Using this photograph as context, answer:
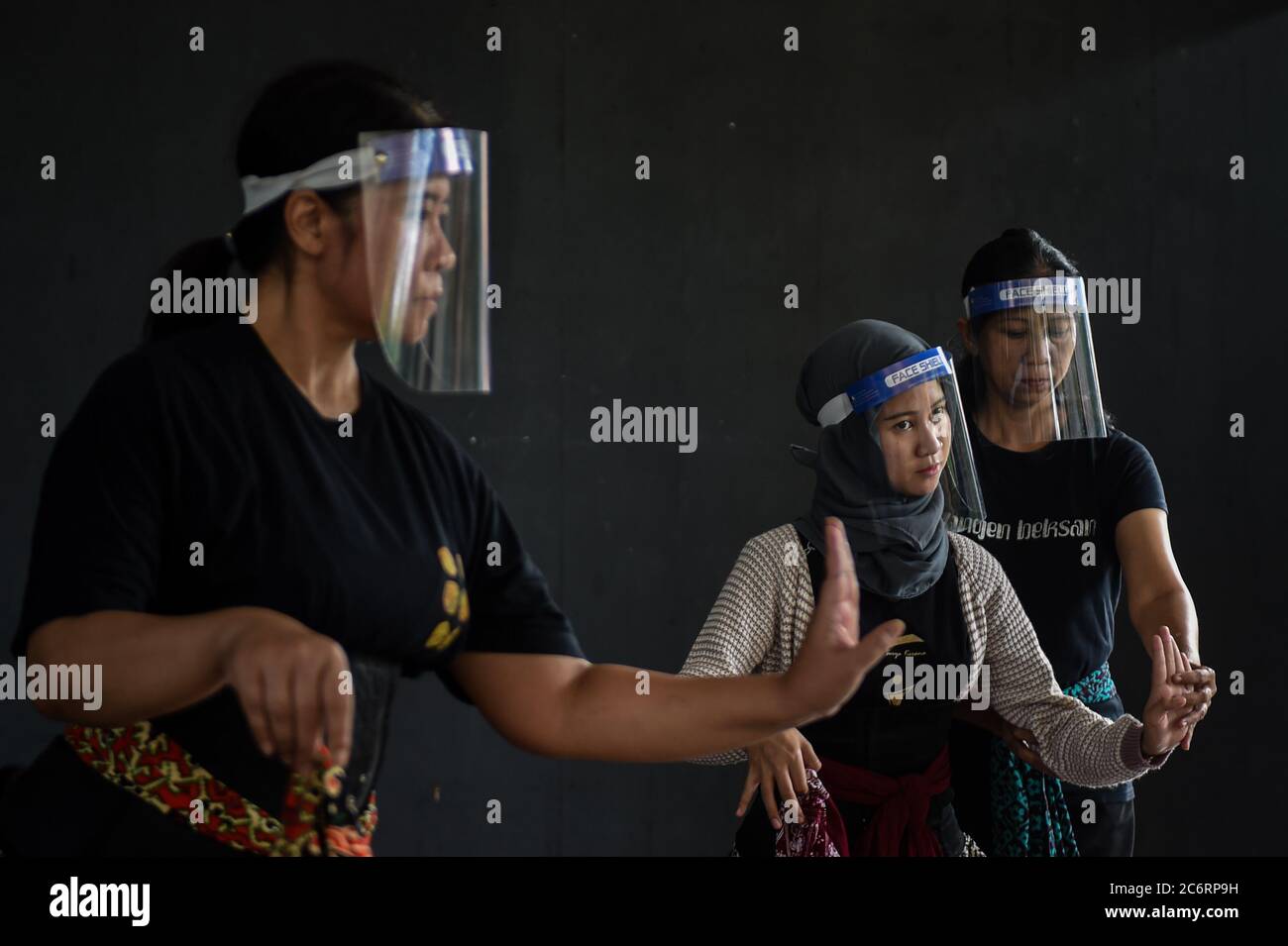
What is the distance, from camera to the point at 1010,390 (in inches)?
86.7

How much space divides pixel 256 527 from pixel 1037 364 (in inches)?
52.9

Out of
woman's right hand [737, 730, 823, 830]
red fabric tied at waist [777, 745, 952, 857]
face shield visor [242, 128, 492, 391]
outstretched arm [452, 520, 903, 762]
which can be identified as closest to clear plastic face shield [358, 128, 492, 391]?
face shield visor [242, 128, 492, 391]

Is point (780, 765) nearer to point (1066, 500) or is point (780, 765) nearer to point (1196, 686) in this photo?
point (1196, 686)

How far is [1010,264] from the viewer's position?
2.26 meters

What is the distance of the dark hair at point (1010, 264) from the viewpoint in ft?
7.36

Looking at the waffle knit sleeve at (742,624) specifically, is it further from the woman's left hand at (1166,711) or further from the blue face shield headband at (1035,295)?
the blue face shield headband at (1035,295)

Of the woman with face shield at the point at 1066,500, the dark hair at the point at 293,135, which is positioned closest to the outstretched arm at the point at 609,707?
the dark hair at the point at 293,135

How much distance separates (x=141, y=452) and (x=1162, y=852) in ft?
6.96

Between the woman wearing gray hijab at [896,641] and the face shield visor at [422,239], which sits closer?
the face shield visor at [422,239]

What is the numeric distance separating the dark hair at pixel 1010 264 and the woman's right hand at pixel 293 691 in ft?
4.29

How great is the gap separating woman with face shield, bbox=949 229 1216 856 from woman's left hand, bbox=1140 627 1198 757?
9.5 inches
